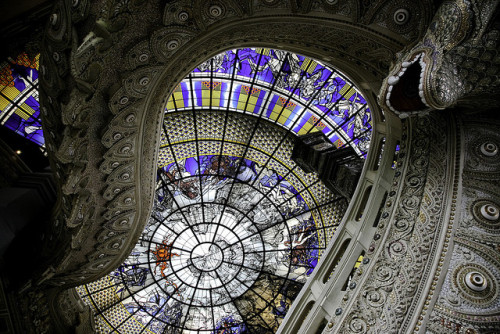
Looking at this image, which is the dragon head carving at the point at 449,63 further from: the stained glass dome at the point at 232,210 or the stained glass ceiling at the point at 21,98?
the stained glass dome at the point at 232,210

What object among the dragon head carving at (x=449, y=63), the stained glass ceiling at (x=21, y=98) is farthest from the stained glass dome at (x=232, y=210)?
the dragon head carving at (x=449, y=63)

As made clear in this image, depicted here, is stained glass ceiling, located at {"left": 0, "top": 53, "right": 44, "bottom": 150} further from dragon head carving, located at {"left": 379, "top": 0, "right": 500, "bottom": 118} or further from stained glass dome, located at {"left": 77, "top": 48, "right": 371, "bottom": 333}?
dragon head carving, located at {"left": 379, "top": 0, "right": 500, "bottom": 118}

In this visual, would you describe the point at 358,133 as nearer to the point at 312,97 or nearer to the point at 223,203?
the point at 312,97

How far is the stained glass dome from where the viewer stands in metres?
11.5

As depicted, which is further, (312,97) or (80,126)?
(312,97)

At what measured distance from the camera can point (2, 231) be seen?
596cm

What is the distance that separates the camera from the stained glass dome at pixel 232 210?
11.5m

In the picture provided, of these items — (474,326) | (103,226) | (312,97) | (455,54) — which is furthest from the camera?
(312,97)

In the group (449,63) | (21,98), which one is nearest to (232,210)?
(21,98)

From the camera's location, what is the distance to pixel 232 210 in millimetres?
14320

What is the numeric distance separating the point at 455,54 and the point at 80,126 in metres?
5.25

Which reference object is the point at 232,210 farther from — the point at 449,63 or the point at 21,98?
the point at 449,63

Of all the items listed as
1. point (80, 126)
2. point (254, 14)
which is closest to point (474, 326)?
point (254, 14)

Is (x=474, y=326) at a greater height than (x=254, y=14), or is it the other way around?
(x=254, y=14)
